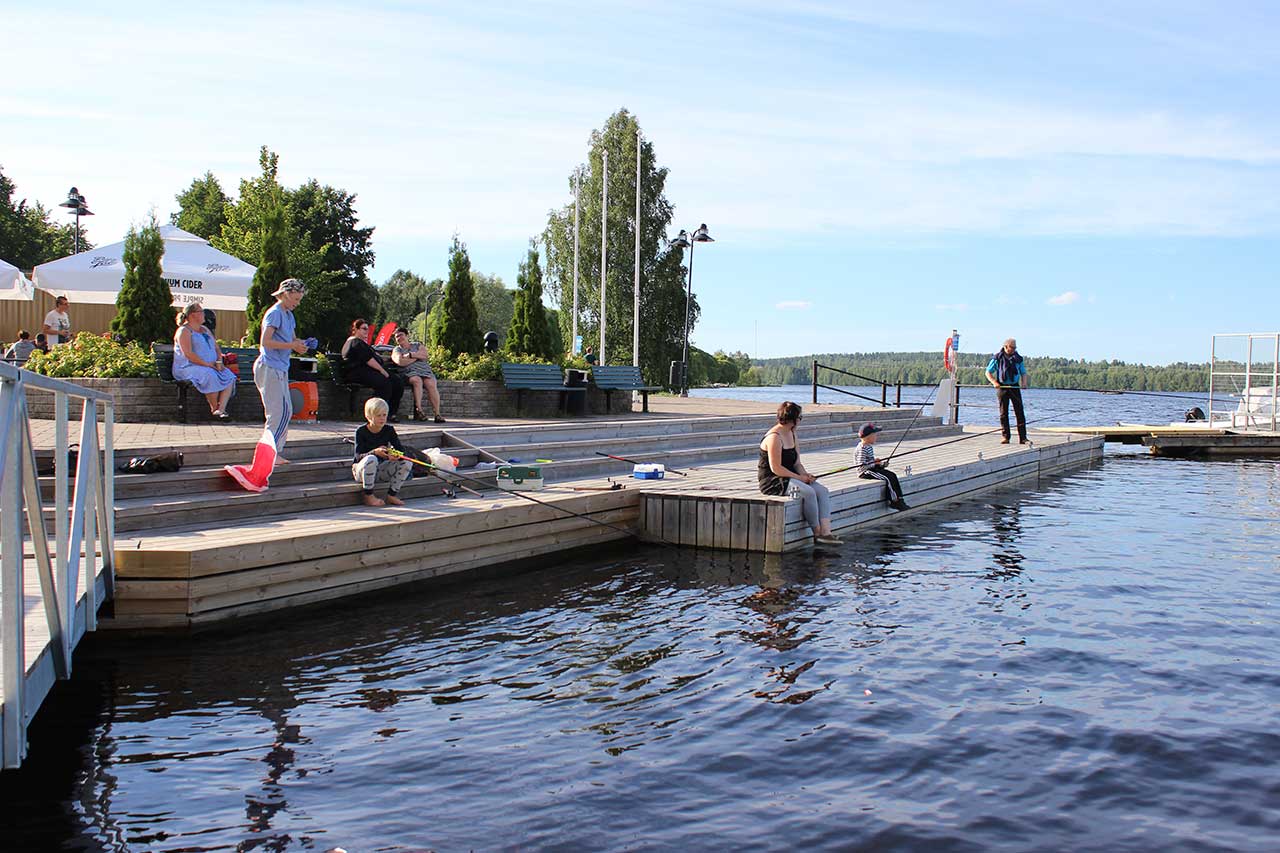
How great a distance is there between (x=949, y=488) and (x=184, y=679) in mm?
10862

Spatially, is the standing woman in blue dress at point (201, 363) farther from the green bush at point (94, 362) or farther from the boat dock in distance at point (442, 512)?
the boat dock in distance at point (442, 512)

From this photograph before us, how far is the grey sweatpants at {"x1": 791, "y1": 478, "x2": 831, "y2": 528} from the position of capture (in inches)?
414

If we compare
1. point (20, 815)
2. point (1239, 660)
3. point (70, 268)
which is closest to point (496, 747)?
point (20, 815)

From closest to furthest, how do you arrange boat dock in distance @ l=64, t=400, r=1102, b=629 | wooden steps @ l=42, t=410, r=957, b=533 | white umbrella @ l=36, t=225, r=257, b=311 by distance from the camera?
1. boat dock in distance @ l=64, t=400, r=1102, b=629
2. wooden steps @ l=42, t=410, r=957, b=533
3. white umbrella @ l=36, t=225, r=257, b=311

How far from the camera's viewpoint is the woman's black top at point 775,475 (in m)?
10.5

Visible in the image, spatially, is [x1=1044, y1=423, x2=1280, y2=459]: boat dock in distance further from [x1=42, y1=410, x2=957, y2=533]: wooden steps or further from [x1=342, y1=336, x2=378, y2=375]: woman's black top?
[x1=342, y1=336, x2=378, y2=375]: woman's black top

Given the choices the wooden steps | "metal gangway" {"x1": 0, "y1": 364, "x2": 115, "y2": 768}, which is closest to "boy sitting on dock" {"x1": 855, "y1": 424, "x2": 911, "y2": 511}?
the wooden steps

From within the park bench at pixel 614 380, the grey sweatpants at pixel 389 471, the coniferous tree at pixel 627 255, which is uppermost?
the coniferous tree at pixel 627 255

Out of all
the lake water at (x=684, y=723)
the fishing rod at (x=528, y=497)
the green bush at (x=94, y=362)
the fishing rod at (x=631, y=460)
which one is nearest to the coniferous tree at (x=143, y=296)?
the green bush at (x=94, y=362)

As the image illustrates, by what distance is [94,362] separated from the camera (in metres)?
11.9

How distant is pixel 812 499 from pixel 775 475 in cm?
44

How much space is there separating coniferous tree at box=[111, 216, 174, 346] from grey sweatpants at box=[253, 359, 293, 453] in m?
5.55

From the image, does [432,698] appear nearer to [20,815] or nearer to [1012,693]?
[20,815]

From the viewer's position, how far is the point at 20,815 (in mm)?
4281
